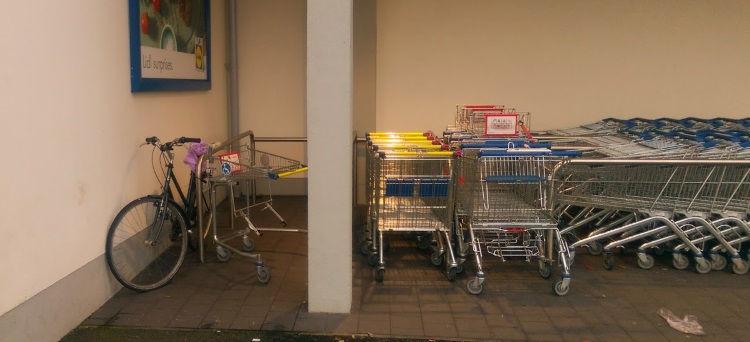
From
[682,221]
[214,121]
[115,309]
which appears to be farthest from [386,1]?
[115,309]

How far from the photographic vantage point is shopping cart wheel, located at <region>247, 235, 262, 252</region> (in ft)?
18.1

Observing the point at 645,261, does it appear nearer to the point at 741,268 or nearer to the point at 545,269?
the point at 741,268

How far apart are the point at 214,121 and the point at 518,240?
12.8ft

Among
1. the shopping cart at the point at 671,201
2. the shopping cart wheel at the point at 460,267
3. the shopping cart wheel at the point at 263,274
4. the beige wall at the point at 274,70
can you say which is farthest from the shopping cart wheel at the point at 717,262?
the beige wall at the point at 274,70

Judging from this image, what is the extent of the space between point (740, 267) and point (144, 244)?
5102 mm

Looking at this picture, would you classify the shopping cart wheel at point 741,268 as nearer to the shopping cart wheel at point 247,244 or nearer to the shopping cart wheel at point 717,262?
the shopping cart wheel at point 717,262

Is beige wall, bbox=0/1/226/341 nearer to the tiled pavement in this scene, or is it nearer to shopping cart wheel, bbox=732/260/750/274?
the tiled pavement

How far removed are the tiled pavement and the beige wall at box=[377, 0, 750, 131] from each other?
2.69 meters

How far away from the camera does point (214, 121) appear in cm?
730

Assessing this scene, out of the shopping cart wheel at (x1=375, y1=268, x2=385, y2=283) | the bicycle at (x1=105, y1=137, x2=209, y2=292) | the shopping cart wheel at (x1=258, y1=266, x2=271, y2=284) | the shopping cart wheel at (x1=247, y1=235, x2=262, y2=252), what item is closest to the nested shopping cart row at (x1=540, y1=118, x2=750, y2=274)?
the shopping cart wheel at (x1=375, y1=268, x2=385, y2=283)

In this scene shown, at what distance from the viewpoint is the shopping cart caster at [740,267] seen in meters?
5.23

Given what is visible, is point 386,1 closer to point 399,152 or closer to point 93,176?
point 399,152

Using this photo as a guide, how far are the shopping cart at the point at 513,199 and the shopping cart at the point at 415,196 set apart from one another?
0.19 meters

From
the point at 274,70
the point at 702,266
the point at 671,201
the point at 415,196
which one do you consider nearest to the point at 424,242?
the point at 415,196
